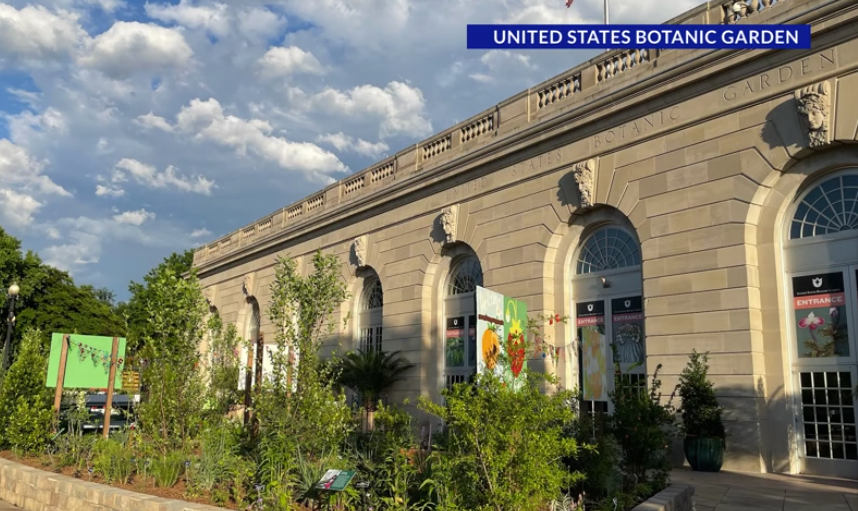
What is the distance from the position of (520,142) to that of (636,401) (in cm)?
993

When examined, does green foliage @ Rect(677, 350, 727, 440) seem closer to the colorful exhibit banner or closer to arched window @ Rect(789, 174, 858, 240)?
arched window @ Rect(789, 174, 858, 240)

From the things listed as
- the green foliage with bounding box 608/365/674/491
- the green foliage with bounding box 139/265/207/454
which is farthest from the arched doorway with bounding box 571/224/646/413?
the green foliage with bounding box 139/265/207/454

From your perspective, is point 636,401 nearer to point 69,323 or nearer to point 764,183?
point 764,183

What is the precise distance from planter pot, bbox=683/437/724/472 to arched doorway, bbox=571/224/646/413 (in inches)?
97.7

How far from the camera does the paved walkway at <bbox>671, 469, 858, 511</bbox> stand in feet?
29.6

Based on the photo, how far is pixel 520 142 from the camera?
59.7 ft

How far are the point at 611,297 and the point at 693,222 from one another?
9.70 feet

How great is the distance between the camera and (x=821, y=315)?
1227 cm

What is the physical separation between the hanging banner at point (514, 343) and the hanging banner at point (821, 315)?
543 centimetres

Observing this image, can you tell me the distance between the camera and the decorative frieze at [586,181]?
16094 mm

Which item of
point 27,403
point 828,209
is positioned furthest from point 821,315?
point 27,403

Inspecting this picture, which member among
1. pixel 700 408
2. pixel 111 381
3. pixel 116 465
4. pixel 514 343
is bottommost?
pixel 116 465

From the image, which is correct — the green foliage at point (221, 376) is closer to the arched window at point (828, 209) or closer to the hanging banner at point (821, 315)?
the hanging banner at point (821, 315)

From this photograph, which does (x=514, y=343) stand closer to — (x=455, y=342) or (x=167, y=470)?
(x=167, y=470)
